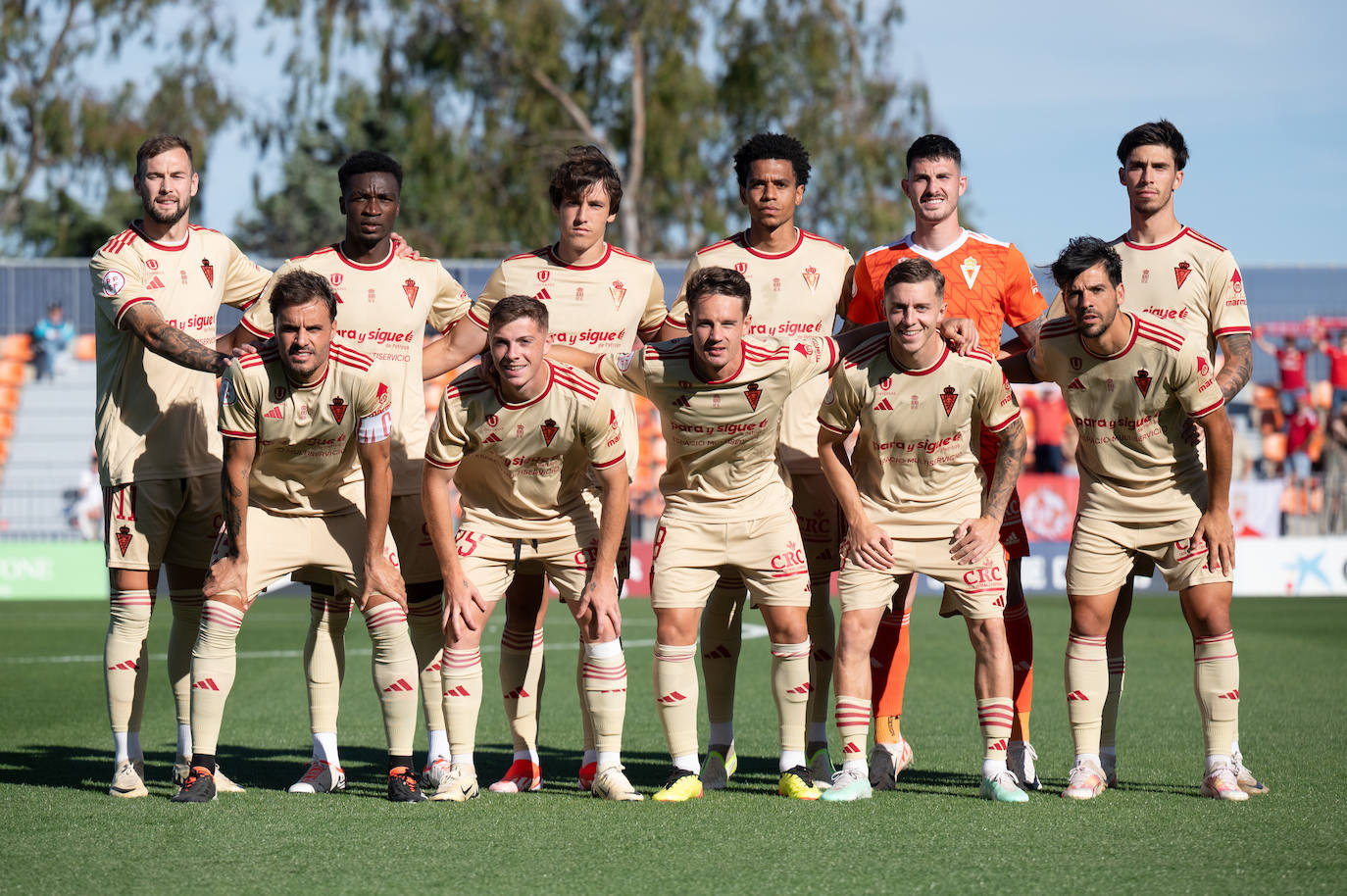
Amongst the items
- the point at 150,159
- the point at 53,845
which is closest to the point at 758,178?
the point at 150,159

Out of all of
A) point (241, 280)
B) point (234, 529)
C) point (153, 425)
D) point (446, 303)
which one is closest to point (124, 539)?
point (153, 425)

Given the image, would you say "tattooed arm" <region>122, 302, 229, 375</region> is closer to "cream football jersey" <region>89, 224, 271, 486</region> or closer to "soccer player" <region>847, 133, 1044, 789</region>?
"cream football jersey" <region>89, 224, 271, 486</region>

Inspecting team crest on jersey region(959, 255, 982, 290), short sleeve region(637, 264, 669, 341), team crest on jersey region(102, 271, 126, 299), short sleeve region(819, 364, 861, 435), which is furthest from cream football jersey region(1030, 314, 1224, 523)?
team crest on jersey region(102, 271, 126, 299)

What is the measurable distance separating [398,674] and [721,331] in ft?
6.24

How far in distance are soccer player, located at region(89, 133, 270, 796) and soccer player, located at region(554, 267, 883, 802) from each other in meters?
1.83

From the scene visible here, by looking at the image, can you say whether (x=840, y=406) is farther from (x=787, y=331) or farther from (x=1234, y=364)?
(x=1234, y=364)

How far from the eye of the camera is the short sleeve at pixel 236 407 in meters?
5.55

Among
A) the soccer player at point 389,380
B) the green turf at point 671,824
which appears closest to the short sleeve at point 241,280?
the soccer player at point 389,380

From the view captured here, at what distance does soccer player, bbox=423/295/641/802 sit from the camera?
5602mm

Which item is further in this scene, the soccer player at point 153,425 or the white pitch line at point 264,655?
the white pitch line at point 264,655

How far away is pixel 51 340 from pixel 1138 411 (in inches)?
889

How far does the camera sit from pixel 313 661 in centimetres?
603

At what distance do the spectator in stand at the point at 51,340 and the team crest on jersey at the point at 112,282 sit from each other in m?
19.8

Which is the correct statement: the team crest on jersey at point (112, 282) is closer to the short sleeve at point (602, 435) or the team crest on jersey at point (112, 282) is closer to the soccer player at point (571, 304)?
the soccer player at point (571, 304)
